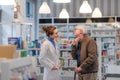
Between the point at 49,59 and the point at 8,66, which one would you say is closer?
the point at 8,66

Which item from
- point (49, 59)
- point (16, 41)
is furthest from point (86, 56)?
point (16, 41)

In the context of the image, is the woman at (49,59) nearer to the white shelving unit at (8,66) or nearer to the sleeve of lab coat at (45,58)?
the sleeve of lab coat at (45,58)

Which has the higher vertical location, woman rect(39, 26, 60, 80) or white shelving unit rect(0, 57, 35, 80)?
white shelving unit rect(0, 57, 35, 80)

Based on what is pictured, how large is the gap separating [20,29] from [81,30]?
113 inches

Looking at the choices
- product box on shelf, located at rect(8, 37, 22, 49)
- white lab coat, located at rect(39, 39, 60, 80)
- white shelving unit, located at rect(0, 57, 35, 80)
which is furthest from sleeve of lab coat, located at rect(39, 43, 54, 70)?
white shelving unit, located at rect(0, 57, 35, 80)

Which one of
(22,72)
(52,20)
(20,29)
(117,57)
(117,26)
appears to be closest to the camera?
(22,72)

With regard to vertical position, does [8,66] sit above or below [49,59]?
above

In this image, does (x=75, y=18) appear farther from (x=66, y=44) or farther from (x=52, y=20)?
(x=66, y=44)

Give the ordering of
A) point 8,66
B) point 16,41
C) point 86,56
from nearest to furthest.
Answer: point 8,66 → point 86,56 → point 16,41

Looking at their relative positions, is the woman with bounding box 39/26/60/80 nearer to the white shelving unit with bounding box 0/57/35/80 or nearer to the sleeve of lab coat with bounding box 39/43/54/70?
the sleeve of lab coat with bounding box 39/43/54/70

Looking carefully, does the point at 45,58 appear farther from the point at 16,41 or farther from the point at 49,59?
the point at 16,41

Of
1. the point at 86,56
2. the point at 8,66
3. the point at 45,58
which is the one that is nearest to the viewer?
the point at 8,66

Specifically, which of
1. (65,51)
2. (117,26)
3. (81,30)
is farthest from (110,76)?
(117,26)

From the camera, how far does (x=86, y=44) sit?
474 cm
